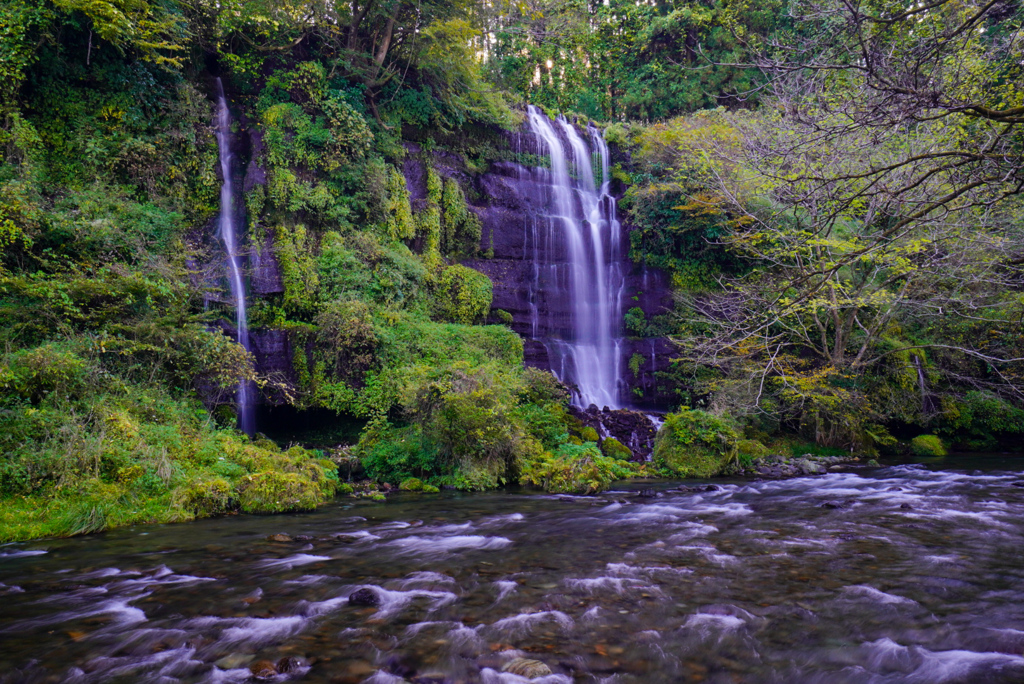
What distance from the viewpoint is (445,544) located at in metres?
6.02

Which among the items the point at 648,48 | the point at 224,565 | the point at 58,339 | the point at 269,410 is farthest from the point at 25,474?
the point at 648,48

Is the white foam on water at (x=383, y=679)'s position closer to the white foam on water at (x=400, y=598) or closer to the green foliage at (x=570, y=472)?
the white foam on water at (x=400, y=598)

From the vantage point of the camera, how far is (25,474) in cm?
648

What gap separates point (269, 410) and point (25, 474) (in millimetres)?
5809

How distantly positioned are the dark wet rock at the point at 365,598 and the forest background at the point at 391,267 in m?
3.74

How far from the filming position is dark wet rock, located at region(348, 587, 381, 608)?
423 centimetres

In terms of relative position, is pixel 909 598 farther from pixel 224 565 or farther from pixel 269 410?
pixel 269 410

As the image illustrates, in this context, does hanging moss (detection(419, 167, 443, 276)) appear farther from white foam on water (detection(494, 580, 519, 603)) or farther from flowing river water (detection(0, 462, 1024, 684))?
white foam on water (detection(494, 580, 519, 603))

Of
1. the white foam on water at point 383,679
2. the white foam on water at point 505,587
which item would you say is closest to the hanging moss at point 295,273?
the white foam on water at point 505,587

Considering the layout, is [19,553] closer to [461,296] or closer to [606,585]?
[606,585]

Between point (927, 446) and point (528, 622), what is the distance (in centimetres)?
1418

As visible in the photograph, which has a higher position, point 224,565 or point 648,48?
point 648,48

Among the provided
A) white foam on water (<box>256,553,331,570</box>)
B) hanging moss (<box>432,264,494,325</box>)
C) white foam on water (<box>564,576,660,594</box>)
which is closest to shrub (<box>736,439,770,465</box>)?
hanging moss (<box>432,264,494,325</box>)

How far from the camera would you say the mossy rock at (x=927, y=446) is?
44.7ft
